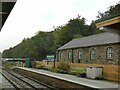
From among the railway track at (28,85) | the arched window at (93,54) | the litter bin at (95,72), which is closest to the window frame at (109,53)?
the arched window at (93,54)

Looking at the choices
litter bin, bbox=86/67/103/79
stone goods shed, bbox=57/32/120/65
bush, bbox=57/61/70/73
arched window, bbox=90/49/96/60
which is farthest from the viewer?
arched window, bbox=90/49/96/60

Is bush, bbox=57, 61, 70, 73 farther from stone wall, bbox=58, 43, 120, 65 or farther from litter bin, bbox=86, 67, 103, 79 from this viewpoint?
litter bin, bbox=86, 67, 103, 79

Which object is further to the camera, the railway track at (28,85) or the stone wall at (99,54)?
the stone wall at (99,54)

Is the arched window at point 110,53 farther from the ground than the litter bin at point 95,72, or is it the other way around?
the arched window at point 110,53

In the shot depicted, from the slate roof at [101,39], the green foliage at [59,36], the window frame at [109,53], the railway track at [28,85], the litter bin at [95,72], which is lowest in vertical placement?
the railway track at [28,85]

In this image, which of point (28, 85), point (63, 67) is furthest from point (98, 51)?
point (28, 85)

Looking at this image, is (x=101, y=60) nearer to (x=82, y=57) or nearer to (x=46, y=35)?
(x=82, y=57)

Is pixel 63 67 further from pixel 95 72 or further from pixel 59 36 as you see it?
pixel 59 36

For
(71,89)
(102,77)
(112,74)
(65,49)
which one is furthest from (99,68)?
(65,49)

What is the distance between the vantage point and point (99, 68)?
85.0 feet

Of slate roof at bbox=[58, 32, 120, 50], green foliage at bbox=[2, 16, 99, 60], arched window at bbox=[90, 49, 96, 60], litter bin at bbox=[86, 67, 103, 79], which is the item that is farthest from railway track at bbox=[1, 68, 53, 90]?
green foliage at bbox=[2, 16, 99, 60]

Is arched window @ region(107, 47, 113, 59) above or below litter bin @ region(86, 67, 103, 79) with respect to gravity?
above

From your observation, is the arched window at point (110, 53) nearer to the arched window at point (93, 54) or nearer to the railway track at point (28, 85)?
the arched window at point (93, 54)

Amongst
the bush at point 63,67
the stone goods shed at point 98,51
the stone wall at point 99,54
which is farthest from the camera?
the bush at point 63,67
